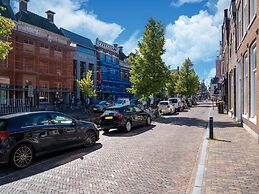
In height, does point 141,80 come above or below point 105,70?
below

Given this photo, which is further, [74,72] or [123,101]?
[74,72]

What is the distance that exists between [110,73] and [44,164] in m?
53.1

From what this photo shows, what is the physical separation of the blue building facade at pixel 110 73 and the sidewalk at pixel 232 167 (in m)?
46.2

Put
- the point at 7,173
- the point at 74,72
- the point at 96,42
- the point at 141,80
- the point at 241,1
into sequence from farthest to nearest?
the point at 96,42, the point at 74,72, the point at 141,80, the point at 241,1, the point at 7,173

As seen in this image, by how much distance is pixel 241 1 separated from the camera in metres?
15.5

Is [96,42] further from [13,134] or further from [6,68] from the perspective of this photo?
[13,134]

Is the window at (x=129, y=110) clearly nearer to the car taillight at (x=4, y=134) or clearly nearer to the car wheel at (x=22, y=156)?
the car wheel at (x=22, y=156)

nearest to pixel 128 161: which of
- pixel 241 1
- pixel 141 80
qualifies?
pixel 241 1

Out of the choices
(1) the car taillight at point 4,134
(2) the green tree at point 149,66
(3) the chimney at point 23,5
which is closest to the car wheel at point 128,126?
(1) the car taillight at point 4,134

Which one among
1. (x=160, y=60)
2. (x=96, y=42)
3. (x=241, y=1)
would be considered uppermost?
(x=96, y=42)

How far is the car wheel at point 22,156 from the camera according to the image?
753cm

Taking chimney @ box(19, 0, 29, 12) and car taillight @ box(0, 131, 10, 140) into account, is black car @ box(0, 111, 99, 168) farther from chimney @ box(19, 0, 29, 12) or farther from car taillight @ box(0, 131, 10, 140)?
chimney @ box(19, 0, 29, 12)

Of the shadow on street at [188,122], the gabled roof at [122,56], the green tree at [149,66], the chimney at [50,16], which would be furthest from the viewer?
the gabled roof at [122,56]

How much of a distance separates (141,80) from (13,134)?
19013 millimetres
